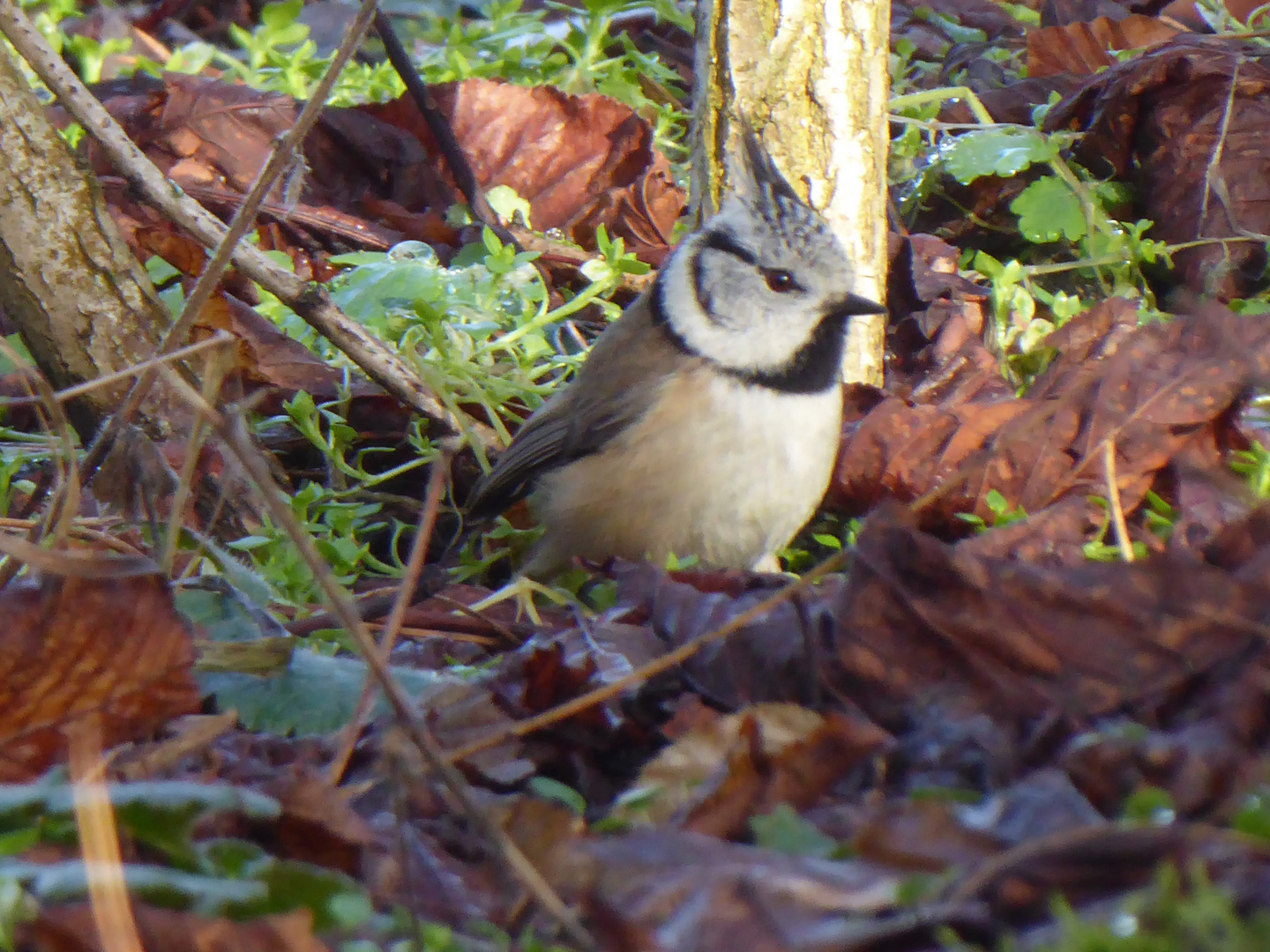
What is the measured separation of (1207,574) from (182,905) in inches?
52.5

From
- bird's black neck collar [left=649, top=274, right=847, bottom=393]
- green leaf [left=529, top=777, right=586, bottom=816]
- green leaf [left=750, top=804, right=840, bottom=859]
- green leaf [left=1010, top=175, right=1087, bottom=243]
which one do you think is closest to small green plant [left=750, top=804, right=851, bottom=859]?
green leaf [left=750, top=804, right=840, bottom=859]

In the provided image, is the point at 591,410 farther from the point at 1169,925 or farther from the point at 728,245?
the point at 1169,925

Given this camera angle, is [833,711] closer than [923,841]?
No

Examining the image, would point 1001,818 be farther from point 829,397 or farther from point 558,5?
point 558,5

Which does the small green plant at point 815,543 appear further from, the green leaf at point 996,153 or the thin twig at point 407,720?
the thin twig at point 407,720

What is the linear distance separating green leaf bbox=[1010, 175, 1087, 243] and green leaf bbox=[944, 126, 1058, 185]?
0.09 meters

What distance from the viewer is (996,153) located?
466 centimetres

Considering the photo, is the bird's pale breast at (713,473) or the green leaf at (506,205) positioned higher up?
the green leaf at (506,205)

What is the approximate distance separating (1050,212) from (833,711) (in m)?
2.99

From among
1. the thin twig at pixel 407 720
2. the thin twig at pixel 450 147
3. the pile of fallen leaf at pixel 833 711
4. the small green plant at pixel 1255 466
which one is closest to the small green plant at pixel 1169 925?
the pile of fallen leaf at pixel 833 711

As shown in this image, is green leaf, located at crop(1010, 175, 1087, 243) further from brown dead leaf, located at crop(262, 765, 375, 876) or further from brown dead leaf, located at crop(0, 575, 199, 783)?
brown dead leaf, located at crop(262, 765, 375, 876)

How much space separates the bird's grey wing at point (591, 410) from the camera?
3793 millimetres

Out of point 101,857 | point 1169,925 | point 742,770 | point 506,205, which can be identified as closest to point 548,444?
point 506,205

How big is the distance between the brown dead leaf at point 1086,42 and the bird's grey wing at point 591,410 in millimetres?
2363
